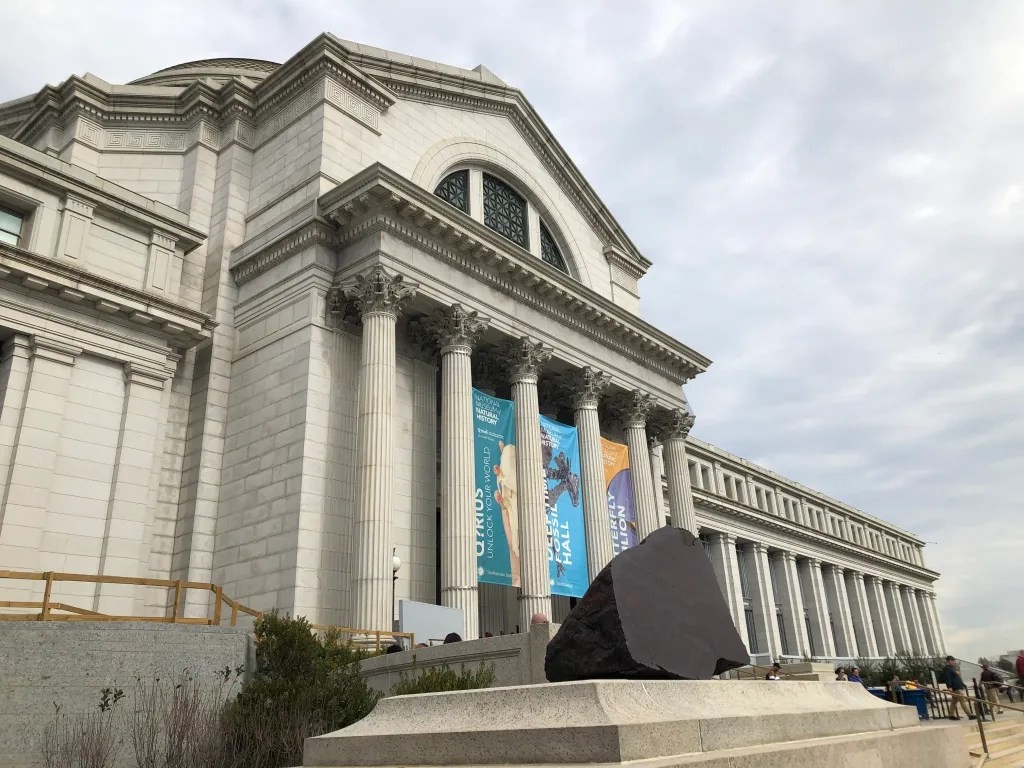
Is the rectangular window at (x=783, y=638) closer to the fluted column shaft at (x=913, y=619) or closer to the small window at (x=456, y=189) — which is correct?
the fluted column shaft at (x=913, y=619)

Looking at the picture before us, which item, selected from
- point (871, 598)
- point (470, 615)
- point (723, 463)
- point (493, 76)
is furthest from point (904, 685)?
point (871, 598)

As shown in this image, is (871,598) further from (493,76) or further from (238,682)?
(238,682)

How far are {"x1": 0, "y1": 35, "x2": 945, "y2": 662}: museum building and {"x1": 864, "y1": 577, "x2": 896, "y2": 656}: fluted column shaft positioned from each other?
48.2m

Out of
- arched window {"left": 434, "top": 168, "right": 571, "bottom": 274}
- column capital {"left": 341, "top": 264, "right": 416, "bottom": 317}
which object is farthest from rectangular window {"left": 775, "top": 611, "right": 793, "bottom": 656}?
column capital {"left": 341, "top": 264, "right": 416, "bottom": 317}

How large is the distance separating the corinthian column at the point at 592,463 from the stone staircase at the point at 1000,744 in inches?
466

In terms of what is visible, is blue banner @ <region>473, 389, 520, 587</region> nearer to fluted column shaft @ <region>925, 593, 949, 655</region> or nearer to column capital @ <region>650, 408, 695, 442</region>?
column capital @ <region>650, 408, 695, 442</region>

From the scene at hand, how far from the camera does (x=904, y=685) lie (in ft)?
74.9

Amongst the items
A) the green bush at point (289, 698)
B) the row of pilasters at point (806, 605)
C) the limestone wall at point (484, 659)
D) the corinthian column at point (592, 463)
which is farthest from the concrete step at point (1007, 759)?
the row of pilasters at point (806, 605)

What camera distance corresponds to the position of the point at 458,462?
23.3m

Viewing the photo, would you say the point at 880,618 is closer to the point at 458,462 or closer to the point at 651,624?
the point at 458,462

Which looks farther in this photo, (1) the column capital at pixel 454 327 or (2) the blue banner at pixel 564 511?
(2) the blue banner at pixel 564 511

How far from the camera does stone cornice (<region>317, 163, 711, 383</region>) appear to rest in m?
23.3

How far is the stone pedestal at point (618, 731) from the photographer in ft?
19.7

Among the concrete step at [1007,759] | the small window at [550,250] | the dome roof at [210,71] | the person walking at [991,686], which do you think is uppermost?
the dome roof at [210,71]
